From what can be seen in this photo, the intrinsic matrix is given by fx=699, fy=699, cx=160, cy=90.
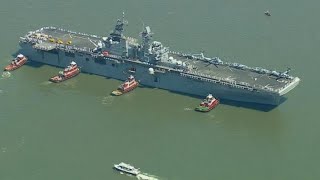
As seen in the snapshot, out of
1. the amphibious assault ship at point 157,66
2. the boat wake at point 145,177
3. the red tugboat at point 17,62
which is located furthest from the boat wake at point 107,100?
the boat wake at point 145,177

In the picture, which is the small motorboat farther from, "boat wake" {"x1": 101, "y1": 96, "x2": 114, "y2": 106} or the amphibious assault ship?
the amphibious assault ship

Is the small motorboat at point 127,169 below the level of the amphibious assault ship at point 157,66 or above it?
below

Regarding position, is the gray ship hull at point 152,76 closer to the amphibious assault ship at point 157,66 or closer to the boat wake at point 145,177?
the amphibious assault ship at point 157,66

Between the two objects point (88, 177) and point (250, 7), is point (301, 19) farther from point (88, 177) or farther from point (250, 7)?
point (88, 177)

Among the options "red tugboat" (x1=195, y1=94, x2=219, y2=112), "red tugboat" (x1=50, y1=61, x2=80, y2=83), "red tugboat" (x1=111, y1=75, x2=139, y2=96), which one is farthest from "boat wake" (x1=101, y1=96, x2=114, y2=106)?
"red tugboat" (x1=195, y1=94, x2=219, y2=112)

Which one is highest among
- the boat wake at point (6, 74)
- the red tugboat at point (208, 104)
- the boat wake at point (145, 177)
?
the red tugboat at point (208, 104)
